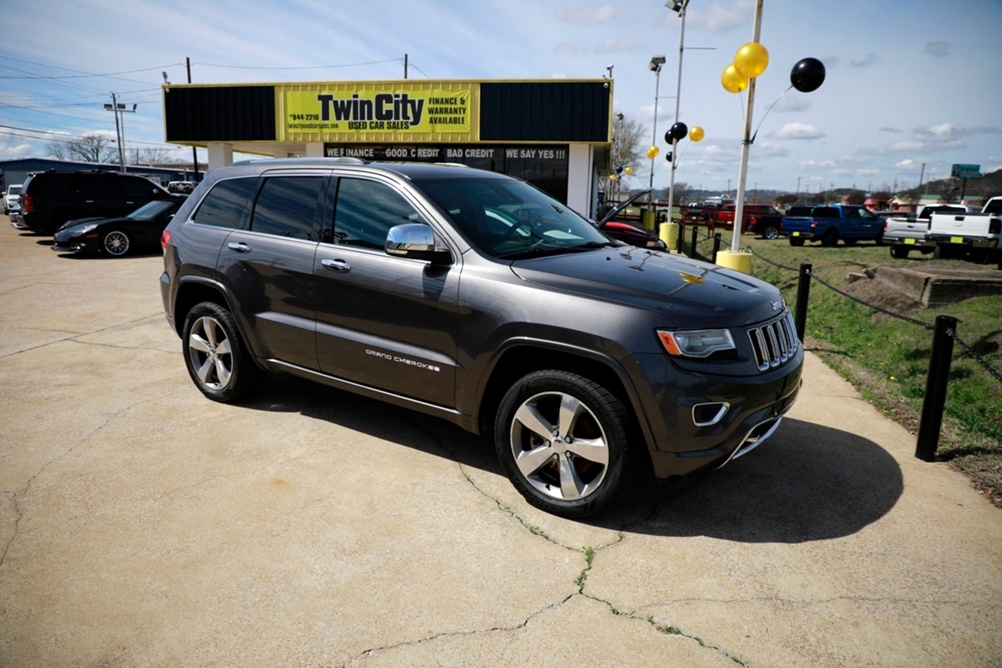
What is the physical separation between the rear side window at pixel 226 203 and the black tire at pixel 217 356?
628 millimetres

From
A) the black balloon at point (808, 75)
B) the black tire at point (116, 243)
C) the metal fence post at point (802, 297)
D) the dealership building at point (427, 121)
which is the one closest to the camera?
the metal fence post at point (802, 297)

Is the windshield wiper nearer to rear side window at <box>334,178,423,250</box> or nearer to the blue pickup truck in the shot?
rear side window at <box>334,178,423,250</box>

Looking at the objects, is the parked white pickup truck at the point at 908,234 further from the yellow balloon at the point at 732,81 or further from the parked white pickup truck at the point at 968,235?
the yellow balloon at the point at 732,81

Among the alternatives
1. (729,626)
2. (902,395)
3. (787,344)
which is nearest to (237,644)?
(729,626)

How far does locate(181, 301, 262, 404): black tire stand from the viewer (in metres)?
4.85

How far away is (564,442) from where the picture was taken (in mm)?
3348

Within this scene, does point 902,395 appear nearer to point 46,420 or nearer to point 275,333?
point 275,333

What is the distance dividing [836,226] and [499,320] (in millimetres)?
23976

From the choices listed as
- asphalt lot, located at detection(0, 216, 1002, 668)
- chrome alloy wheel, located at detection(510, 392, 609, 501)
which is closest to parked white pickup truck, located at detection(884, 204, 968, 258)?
asphalt lot, located at detection(0, 216, 1002, 668)

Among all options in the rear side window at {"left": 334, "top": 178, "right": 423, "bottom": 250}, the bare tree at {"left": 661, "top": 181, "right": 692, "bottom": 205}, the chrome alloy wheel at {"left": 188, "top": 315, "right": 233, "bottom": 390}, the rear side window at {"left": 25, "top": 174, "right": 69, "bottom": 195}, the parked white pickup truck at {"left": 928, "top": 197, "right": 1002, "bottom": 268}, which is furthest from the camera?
the bare tree at {"left": 661, "top": 181, "right": 692, "bottom": 205}

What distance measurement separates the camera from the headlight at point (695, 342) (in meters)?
3.09

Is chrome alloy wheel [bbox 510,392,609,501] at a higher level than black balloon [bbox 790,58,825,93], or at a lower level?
lower

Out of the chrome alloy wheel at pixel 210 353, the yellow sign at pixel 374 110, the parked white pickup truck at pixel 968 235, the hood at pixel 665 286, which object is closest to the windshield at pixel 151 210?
the yellow sign at pixel 374 110

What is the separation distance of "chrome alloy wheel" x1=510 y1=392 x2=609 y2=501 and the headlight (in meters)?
0.51
